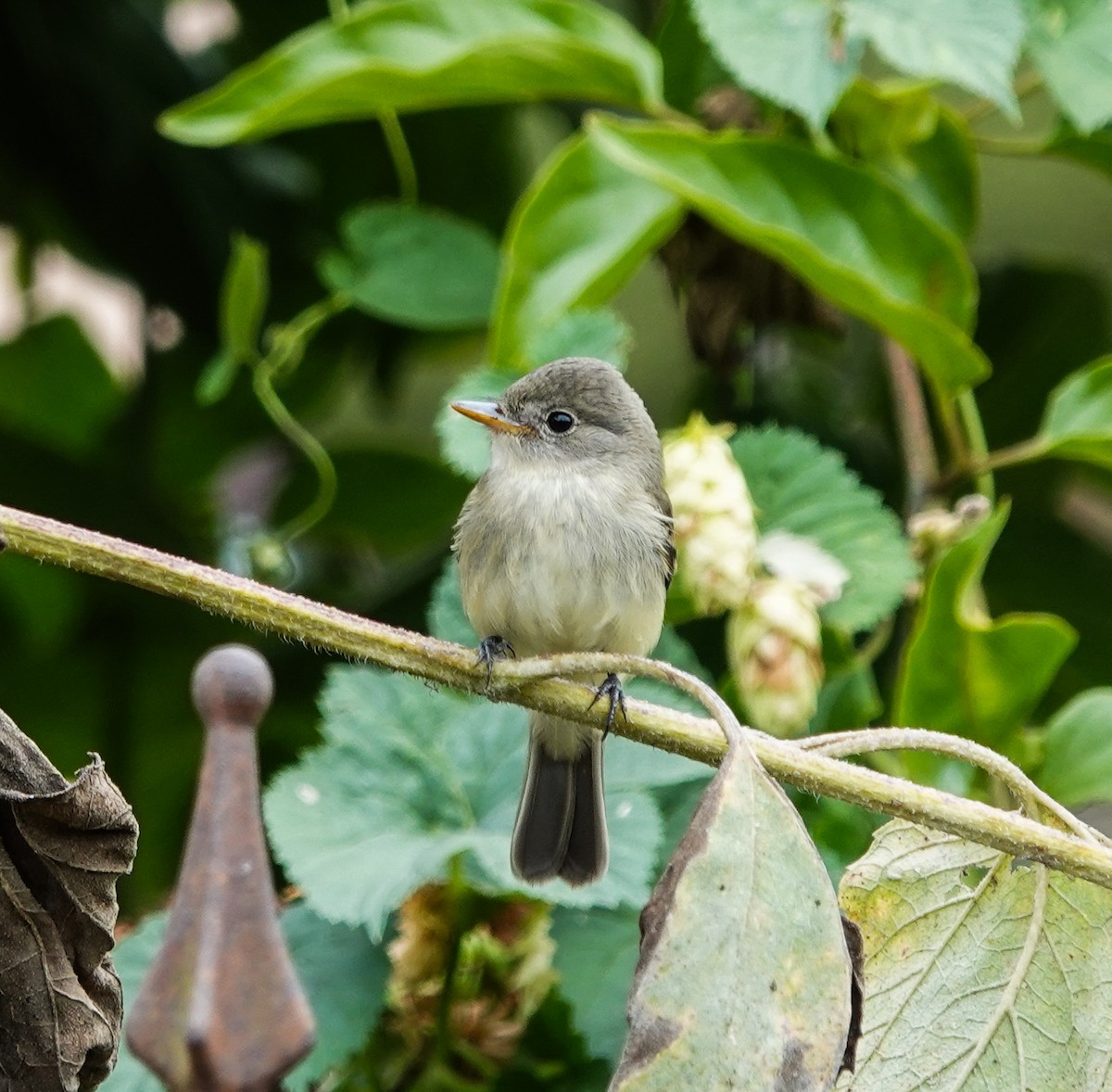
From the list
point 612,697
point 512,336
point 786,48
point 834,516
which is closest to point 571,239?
point 512,336

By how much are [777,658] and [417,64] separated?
3.01 ft

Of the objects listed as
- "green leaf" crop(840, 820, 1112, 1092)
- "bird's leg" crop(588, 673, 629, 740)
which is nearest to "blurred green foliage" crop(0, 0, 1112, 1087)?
"bird's leg" crop(588, 673, 629, 740)

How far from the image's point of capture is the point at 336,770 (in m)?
1.68

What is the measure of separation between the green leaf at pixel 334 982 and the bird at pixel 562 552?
0.23 m

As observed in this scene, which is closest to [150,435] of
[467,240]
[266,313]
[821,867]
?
[266,313]

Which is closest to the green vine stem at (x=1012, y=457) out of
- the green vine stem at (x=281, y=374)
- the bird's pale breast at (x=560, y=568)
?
the bird's pale breast at (x=560, y=568)

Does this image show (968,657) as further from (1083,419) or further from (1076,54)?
(1076,54)

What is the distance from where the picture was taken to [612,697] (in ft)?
4.37

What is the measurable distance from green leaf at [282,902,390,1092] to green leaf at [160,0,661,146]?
99 cm

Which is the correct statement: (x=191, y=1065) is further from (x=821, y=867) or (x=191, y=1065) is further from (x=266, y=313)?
(x=266, y=313)

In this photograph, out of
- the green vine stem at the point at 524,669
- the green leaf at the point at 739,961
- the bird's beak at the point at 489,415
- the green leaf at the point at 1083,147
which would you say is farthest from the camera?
the green leaf at the point at 1083,147

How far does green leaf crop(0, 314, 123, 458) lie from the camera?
3.00 meters

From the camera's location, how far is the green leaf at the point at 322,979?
158 centimetres

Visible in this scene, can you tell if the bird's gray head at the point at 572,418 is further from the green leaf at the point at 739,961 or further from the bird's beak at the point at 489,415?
the green leaf at the point at 739,961
